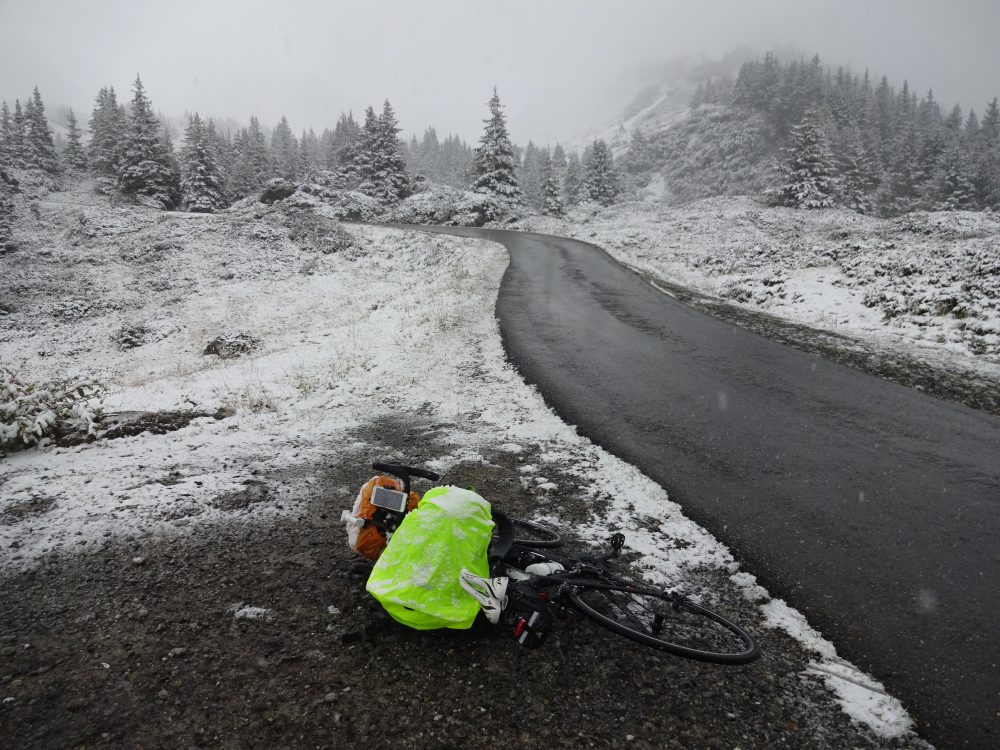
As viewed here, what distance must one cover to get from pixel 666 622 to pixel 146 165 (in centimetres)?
5504

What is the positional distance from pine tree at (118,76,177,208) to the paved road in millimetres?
46958

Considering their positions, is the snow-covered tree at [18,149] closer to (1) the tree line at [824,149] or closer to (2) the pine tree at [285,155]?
(2) the pine tree at [285,155]

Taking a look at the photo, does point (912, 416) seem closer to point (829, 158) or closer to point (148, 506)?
point (148, 506)

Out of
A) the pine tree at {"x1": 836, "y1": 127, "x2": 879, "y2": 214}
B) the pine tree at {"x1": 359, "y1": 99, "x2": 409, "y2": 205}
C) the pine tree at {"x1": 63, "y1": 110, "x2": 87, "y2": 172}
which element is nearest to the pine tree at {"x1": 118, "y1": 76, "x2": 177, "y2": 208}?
the pine tree at {"x1": 359, "y1": 99, "x2": 409, "y2": 205}

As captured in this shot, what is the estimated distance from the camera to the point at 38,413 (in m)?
6.44

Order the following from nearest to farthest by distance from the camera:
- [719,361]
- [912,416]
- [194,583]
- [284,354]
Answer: [194,583], [912,416], [719,361], [284,354]

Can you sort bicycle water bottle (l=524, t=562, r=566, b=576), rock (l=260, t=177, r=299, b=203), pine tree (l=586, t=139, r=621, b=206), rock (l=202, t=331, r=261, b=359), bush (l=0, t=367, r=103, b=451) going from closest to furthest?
bicycle water bottle (l=524, t=562, r=566, b=576) < bush (l=0, t=367, r=103, b=451) < rock (l=202, t=331, r=261, b=359) < rock (l=260, t=177, r=299, b=203) < pine tree (l=586, t=139, r=621, b=206)

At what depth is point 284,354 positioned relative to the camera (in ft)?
41.7

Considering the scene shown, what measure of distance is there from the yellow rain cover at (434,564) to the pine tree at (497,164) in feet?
141

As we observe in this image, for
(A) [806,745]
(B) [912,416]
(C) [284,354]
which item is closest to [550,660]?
(A) [806,745]

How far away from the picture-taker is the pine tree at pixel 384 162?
1889 inches

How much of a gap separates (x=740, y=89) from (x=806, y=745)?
115m

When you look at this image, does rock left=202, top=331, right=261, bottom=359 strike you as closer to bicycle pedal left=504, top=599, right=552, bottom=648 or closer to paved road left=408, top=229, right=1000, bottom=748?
paved road left=408, top=229, right=1000, bottom=748

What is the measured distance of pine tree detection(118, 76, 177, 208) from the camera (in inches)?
1745
